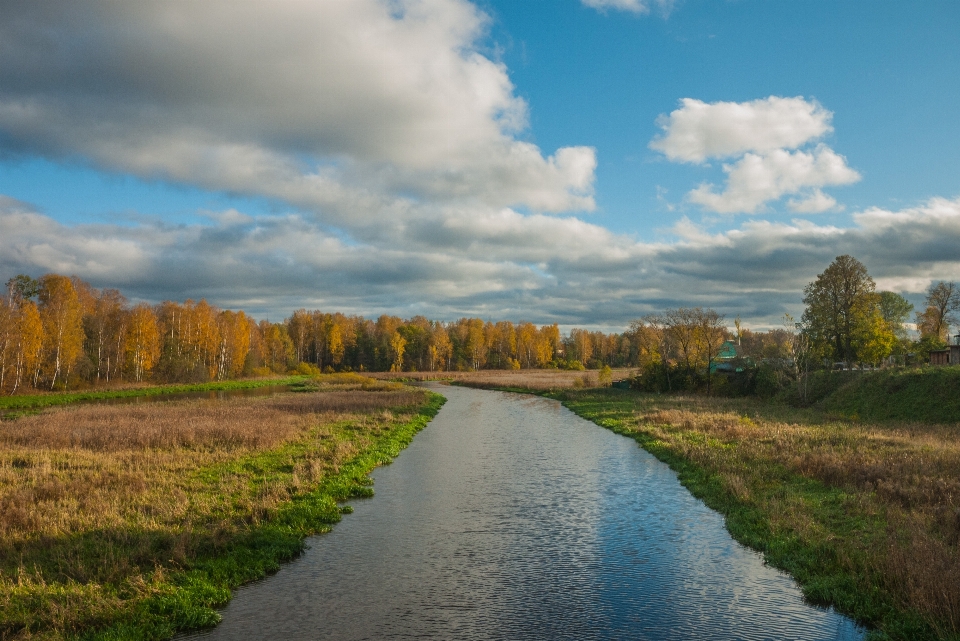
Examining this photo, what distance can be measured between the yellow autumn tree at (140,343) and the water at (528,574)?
270 feet

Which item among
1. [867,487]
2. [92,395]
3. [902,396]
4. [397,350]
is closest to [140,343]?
[92,395]

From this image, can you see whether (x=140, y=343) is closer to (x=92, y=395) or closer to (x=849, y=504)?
(x=92, y=395)

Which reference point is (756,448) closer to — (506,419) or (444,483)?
(444,483)

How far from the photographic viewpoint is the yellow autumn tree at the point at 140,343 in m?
89.2

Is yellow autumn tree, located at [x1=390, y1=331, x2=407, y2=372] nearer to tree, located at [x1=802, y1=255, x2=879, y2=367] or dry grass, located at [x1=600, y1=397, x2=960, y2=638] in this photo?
tree, located at [x1=802, y1=255, x2=879, y2=367]

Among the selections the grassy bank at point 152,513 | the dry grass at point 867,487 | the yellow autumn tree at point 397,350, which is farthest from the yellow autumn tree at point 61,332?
the yellow autumn tree at point 397,350

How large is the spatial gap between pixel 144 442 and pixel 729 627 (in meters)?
25.3

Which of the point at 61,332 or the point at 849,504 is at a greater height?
the point at 61,332

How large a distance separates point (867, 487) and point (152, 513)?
782 inches

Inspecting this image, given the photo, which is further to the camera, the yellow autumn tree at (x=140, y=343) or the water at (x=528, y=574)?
the yellow autumn tree at (x=140, y=343)

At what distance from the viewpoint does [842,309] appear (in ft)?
202

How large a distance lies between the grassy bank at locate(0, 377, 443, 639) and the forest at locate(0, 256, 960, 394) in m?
40.3

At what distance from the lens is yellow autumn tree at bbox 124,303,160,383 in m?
89.2

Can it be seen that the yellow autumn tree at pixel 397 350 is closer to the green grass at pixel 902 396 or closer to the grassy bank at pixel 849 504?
the green grass at pixel 902 396
